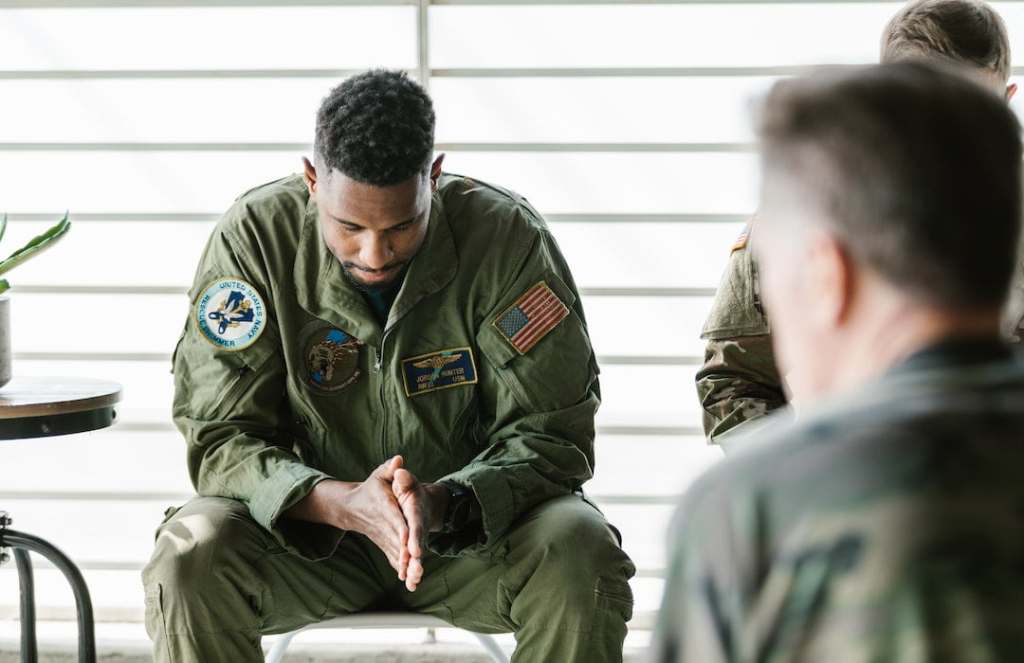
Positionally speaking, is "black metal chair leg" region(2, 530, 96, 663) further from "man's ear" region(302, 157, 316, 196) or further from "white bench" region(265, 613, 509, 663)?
"man's ear" region(302, 157, 316, 196)

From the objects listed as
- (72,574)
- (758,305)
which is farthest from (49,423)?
(758,305)

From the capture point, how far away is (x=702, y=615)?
904mm

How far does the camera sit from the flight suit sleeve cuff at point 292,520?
222cm

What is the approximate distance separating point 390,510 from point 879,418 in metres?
1.39

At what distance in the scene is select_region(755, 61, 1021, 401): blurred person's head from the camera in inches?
35.9

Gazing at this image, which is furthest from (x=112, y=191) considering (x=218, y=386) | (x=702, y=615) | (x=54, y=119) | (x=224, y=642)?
(x=702, y=615)

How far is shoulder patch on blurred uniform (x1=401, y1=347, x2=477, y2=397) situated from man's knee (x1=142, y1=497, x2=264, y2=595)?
16.3 inches

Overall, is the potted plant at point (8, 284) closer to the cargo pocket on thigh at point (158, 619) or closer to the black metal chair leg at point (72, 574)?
the black metal chair leg at point (72, 574)

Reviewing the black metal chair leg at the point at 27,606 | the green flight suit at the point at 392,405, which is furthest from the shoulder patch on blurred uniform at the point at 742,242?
the black metal chair leg at the point at 27,606

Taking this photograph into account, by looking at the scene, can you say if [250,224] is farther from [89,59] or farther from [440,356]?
[89,59]

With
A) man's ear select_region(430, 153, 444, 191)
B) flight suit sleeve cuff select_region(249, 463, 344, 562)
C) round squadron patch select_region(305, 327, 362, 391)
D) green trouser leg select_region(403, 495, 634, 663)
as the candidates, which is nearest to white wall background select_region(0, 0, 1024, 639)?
man's ear select_region(430, 153, 444, 191)

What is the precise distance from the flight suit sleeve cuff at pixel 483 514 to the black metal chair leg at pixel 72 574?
0.80 metres

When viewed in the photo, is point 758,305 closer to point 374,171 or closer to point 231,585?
point 374,171

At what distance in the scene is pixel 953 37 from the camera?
2.13 meters
